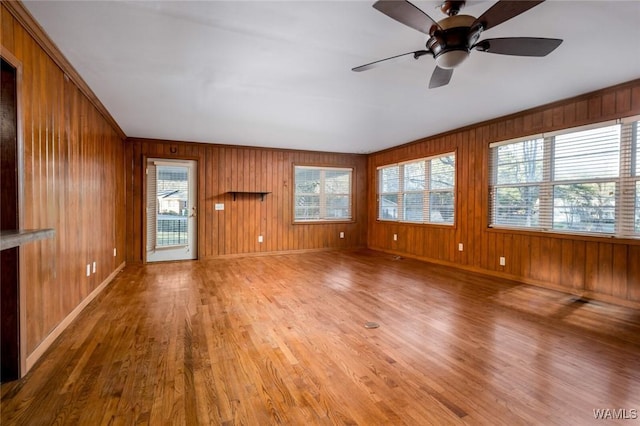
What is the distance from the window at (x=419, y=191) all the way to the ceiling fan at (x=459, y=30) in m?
3.42

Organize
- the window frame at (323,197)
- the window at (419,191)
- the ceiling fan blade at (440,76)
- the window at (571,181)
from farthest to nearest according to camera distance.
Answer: the window frame at (323,197) < the window at (419,191) < the window at (571,181) < the ceiling fan blade at (440,76)

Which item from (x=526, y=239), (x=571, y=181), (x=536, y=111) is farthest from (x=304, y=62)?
(x=526, y=239)

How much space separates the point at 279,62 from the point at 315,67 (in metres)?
0.34

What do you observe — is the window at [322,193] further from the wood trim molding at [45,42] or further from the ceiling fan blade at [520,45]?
the ceiling fan blade at [520,45]

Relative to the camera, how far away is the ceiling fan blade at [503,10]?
61.8 inches

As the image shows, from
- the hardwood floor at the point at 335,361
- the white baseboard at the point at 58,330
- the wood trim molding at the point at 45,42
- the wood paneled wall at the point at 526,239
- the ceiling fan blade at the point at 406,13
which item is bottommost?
the hardwood floor at the point at 335,361

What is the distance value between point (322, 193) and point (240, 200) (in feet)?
6.46

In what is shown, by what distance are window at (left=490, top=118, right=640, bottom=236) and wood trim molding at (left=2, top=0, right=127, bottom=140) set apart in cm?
529

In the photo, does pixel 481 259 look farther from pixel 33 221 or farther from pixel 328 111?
pixel 33 221

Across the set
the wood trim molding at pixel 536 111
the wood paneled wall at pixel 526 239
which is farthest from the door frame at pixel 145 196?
the wood trim molding at pixel 536 111

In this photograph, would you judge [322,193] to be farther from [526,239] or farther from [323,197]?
[526,239]

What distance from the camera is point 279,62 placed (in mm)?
2691

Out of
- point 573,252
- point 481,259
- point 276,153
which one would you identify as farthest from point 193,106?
point 573,252

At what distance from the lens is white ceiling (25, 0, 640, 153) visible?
6.60ft
